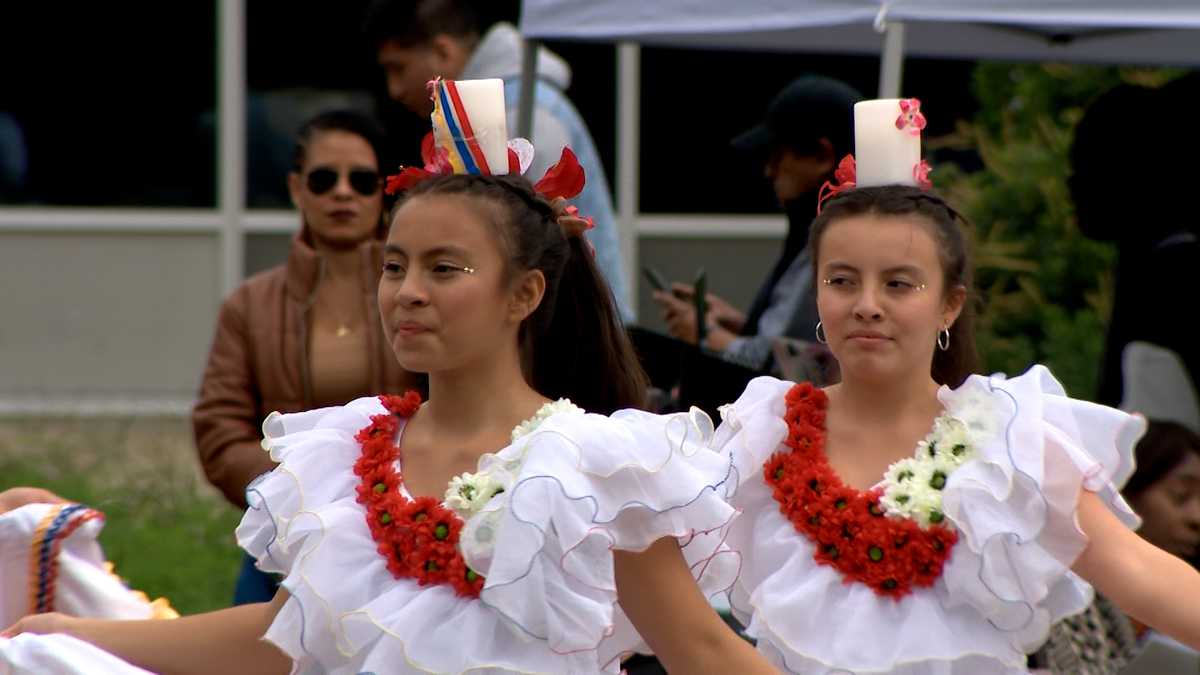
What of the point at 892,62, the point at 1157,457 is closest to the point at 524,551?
the point at 892,62

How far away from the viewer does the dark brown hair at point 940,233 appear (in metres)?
3.50

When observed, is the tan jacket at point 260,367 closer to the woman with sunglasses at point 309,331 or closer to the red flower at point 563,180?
the woman with sunglasses at point 309,331

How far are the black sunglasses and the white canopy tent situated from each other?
2.82 ft

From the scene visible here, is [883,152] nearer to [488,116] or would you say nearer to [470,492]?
[488,116]

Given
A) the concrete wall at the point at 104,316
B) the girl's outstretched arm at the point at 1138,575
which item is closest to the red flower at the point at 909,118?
the girl's outstretched arm at the point at 1138,575

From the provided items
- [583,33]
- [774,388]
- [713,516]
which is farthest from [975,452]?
[583,33]

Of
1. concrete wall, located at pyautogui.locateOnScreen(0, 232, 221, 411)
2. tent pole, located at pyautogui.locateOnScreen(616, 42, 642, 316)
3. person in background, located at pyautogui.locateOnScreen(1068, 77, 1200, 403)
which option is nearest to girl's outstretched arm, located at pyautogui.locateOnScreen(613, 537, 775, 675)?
person in background, located at pyautogui.locateOnScreen(1068, 77, 1200, 403)

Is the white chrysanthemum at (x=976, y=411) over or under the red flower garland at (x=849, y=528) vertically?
over

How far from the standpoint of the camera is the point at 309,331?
5.14 meters

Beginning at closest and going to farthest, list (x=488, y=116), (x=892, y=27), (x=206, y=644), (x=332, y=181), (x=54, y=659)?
(x=54, y=659), (x=206, y=644), (x=488, y=116), (x=892, y=27), (x=332, y=181)

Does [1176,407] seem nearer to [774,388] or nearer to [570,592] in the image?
[774,388]

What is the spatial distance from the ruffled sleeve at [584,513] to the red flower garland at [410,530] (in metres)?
0.05

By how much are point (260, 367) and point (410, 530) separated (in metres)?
2.23

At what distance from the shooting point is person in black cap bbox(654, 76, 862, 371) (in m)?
5.18
